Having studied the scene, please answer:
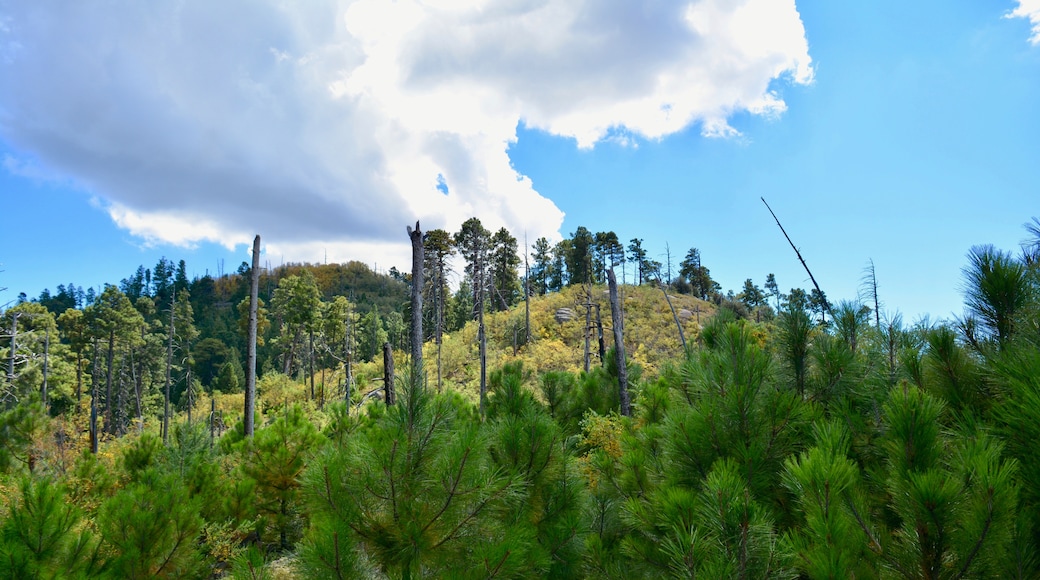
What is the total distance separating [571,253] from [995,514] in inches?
1881

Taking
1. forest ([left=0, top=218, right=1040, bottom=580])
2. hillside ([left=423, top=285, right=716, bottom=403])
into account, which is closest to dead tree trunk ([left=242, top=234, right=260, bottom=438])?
forest ([left=0, top=218, right=1040, bottom=580])

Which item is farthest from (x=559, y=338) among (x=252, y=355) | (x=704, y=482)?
(x=704, y=482)

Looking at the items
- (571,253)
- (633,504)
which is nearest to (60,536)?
(633,504)

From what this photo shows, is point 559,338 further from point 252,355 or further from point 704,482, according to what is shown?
point 704,482

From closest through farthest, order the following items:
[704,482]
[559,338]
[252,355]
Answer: [704,482]
[252,355]
[559,338]

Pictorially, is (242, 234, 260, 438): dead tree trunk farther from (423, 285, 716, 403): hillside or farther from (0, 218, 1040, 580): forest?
(423, 285, 716, 403): hillside

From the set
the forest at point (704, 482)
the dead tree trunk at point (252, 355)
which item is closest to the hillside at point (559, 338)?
the dead tree trunk at point (252, 355)

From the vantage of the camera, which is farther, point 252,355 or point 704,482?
point 252,355

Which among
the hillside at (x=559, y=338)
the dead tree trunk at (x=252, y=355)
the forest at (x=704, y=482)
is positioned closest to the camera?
the forest at (x=704, y=482)

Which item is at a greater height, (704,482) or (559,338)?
(559,338)

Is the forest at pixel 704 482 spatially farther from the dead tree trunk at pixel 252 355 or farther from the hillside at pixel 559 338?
the hillside at pixel 559 338

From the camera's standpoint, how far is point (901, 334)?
118 inches

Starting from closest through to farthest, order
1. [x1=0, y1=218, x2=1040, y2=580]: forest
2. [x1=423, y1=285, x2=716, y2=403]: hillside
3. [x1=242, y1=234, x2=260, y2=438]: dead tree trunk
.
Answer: [x1=0, y1=218, x2=1040, y2=580]: forest, [x1=242, y1=234, x2=260, y2=438]: dead tree trunk, [x1=423, y1=285, x2=716, y2=403]: hillside

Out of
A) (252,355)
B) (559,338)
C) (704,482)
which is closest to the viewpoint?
(704,482)
